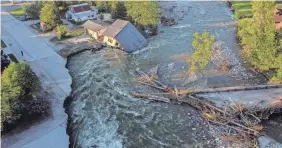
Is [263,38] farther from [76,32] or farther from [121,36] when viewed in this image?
[76,32]

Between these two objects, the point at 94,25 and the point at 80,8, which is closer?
the point at 94,25

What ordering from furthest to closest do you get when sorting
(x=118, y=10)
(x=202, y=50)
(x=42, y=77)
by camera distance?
(x=118, y=10), (x=42, y=77), (x=202, y=50)

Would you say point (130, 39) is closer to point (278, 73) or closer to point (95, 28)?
point (95, 28)

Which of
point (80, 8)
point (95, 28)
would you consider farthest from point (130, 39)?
point (80, 8)

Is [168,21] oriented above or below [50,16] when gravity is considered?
below

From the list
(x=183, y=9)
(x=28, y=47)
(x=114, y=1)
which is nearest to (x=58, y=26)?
(x=28, y=47)

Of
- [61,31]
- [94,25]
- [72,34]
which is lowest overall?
[72,34]

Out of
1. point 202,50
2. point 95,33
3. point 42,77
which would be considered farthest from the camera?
point 95,33
